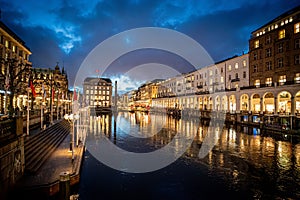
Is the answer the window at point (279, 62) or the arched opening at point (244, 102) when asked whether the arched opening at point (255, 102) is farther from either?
the window at point (279, 62)

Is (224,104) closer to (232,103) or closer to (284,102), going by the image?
(232,103)

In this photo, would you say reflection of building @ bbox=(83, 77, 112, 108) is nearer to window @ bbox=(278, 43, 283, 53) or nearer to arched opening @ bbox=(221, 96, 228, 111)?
arched opening @ bbox=(221, 96, 228, 111)

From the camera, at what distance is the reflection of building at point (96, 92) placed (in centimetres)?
16725

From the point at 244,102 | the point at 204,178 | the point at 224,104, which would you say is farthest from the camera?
the point at 224,104

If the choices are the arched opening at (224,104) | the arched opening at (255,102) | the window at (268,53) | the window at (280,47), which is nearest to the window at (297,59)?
the window at (280,47)

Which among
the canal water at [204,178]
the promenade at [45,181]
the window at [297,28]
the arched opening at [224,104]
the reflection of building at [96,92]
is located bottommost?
the canal water at [204,178]

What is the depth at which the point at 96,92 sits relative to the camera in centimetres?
16838

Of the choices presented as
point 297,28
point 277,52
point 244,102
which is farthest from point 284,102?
point 297,28

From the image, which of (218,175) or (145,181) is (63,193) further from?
(218,175)

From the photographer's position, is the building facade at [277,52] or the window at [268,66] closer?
the building facade at [277,52]

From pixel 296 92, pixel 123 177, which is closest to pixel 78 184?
pixel 123 177

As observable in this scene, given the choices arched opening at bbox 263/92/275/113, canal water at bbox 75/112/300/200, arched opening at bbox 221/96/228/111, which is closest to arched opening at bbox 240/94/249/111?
arched opening at bbox 263/92/275/113

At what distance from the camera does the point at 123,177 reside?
49.5 feet

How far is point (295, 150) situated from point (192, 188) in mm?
17621
